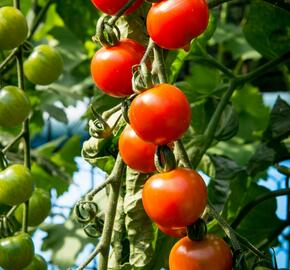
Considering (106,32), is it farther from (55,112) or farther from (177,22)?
(55,112)

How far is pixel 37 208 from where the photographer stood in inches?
36.7

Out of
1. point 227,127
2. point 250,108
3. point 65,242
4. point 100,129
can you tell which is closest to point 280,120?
point 227,127

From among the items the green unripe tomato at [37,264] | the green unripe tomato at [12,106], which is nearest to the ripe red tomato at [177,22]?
the green unripe tomato at [12,106]

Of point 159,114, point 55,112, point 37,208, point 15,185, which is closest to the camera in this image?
point 159,114

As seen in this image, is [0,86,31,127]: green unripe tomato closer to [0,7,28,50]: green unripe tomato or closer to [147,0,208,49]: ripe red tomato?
[0,7,28,50]: green unripe tomato

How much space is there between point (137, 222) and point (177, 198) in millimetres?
179

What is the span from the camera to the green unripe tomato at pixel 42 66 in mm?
952

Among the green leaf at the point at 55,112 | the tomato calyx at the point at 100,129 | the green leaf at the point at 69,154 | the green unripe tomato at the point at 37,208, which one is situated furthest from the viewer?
the green leaf at the point at 69,154

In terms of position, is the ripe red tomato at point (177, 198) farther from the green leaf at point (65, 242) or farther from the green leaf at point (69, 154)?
the green leaf at point (69, 154)

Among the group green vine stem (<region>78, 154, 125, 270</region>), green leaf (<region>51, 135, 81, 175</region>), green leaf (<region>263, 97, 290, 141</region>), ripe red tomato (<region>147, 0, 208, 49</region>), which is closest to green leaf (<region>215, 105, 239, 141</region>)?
green leaf (<region>263, 97, 290, 141</region>)

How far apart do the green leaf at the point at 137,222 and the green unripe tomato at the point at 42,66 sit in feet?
0.87

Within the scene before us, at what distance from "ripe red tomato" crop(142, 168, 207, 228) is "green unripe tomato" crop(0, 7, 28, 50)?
1.17ft

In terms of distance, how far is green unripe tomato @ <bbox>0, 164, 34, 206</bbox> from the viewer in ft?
2.72

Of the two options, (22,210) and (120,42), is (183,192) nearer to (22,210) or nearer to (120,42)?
(120,42)
